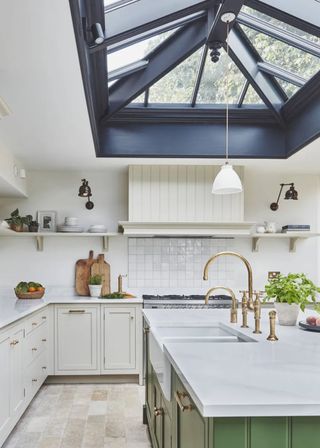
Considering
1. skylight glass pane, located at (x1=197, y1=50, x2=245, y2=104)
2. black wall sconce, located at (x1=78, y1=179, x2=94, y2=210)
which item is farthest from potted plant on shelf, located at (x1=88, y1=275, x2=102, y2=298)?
skylight glass pane, located at (x1=197, y1=50, x2=245, y2=104)

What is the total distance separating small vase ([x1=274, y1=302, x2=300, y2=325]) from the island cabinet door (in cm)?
91

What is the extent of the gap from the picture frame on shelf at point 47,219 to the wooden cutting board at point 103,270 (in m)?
0.62

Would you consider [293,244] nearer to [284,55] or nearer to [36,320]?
[284,55]

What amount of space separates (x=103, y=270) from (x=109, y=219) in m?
0.61

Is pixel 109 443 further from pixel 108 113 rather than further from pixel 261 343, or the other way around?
pixel 108 113

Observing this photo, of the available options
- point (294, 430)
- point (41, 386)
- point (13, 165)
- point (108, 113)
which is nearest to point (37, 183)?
point (13, 165)

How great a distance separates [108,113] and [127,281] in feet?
6.45

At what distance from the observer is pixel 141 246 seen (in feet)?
17.0

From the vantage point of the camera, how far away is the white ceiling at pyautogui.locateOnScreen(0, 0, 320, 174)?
1952mm

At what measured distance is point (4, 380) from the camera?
9.25 feet

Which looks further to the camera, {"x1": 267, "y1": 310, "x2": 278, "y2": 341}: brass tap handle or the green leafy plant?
the green leafy plant

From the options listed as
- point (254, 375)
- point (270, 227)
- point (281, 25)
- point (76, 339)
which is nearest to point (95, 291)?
point (76, 339)

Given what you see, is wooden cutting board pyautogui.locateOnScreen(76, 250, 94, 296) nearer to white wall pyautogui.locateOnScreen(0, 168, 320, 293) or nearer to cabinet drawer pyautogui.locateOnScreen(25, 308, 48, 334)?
white wall pyautogui.locateOnScreen(0, 168, 320, 293)

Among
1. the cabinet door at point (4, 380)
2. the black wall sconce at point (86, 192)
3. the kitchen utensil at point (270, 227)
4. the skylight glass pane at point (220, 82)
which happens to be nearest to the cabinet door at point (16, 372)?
the cabinet door at point (4, 380)
